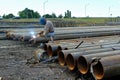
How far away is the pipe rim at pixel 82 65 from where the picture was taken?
7090mm

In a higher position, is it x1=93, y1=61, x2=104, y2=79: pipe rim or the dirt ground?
x1=93, y1=61, x2=104, y2=79: pipe rim

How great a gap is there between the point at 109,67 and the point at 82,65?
127 cm

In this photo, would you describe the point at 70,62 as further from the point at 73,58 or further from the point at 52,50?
the point at 52,50

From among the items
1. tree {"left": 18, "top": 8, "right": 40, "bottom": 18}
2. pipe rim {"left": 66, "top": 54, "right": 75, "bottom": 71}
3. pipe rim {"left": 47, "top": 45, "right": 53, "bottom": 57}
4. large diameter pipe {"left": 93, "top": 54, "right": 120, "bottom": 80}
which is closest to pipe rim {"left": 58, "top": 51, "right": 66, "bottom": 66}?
pipe rim {"left": 66, "top": 54, "right": 75, "bottom": 71}

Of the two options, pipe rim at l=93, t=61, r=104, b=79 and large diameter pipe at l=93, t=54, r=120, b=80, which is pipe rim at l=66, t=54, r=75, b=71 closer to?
pipe rim at l=93, t=61, r=104, b=79

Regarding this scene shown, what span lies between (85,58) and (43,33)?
6.38 m

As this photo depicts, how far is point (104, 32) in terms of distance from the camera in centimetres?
1772

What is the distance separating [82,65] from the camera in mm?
7281

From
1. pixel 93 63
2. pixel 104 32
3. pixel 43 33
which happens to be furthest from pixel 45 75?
pixel 104 32

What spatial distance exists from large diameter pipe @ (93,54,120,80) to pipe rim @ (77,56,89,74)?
61 cm

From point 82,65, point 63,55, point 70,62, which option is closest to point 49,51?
point 63,55

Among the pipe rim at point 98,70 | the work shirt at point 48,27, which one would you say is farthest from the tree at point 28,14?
the pipe rim at point 98,70

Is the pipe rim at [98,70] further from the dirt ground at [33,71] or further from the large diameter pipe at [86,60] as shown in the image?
the dirt ground at [33,71]

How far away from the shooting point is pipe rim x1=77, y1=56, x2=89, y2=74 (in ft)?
23.3
